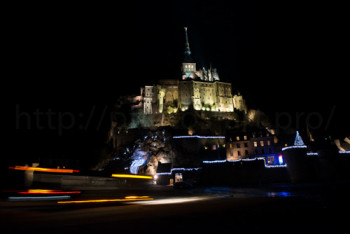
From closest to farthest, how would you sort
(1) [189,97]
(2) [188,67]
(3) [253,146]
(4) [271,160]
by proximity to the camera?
(4) [271,160], (3) [253,146], (1) [189,97], (2) [188,67]

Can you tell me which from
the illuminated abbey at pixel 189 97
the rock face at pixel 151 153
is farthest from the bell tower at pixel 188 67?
the rock face at pixel 151 153

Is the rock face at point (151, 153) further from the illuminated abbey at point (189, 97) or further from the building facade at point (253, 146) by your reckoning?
the illuminated abbey at point (189, 97)

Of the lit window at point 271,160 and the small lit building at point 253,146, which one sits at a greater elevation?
the small lit building at point 253,146

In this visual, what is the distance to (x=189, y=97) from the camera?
244 feet

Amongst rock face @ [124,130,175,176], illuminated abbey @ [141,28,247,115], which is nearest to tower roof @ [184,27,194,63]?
illuminated abbey @ [141,28,247,115]

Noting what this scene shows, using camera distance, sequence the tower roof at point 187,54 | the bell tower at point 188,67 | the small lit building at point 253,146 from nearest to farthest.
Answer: the small lit building at point 253,146 → the bell tower at point 188,67 → the tower roof at point 187,54

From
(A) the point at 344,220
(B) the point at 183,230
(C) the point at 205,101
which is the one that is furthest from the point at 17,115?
(C) the point at 205,101

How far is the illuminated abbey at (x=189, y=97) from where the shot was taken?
7281cm

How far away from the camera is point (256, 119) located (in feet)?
237

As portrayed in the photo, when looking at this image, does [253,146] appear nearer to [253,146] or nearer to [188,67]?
[253,146]

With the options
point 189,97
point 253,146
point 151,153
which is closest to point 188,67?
point 189,97

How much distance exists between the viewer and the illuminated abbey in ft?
239

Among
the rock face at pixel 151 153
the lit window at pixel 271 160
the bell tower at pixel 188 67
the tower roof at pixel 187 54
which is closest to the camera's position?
the lit window at pixel 271 160

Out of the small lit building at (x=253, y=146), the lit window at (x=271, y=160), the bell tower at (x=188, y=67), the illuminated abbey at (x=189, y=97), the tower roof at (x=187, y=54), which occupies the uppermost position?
the tower roof at (x=187, y=54)
